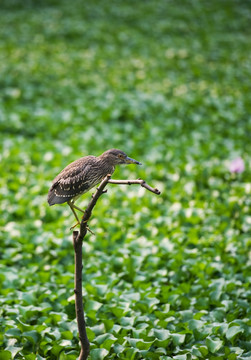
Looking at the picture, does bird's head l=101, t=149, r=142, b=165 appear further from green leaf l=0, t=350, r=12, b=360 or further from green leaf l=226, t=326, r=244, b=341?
green leaf l=226, t=326, r=244, b=341

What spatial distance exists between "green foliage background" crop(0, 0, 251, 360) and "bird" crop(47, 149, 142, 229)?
3.69 feet

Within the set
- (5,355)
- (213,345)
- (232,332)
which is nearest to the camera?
(5,355)

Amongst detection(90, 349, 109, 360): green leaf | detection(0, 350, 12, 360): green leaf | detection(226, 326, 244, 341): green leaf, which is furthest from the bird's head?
detection(226, 326, 244, 341): green leaf

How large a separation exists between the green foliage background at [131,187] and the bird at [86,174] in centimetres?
112

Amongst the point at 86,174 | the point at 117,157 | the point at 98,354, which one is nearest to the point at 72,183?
the point at 86,174

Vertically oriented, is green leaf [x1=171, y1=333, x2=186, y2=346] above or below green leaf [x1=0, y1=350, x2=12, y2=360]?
above

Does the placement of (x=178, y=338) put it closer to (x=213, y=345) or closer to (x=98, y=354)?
(x=213, y=345)

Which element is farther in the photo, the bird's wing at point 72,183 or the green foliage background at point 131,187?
the green foliage background at point 131,187

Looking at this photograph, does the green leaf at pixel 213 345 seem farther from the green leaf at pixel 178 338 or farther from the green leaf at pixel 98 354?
the green leaf at pixel 98 354

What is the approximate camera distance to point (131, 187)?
6086 mm

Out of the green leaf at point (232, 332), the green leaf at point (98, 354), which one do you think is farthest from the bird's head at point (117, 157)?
the green leaf at point (232, 332)

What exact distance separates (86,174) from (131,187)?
11.4 ft

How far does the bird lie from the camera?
2.59m

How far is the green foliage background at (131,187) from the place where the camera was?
3.49 m
